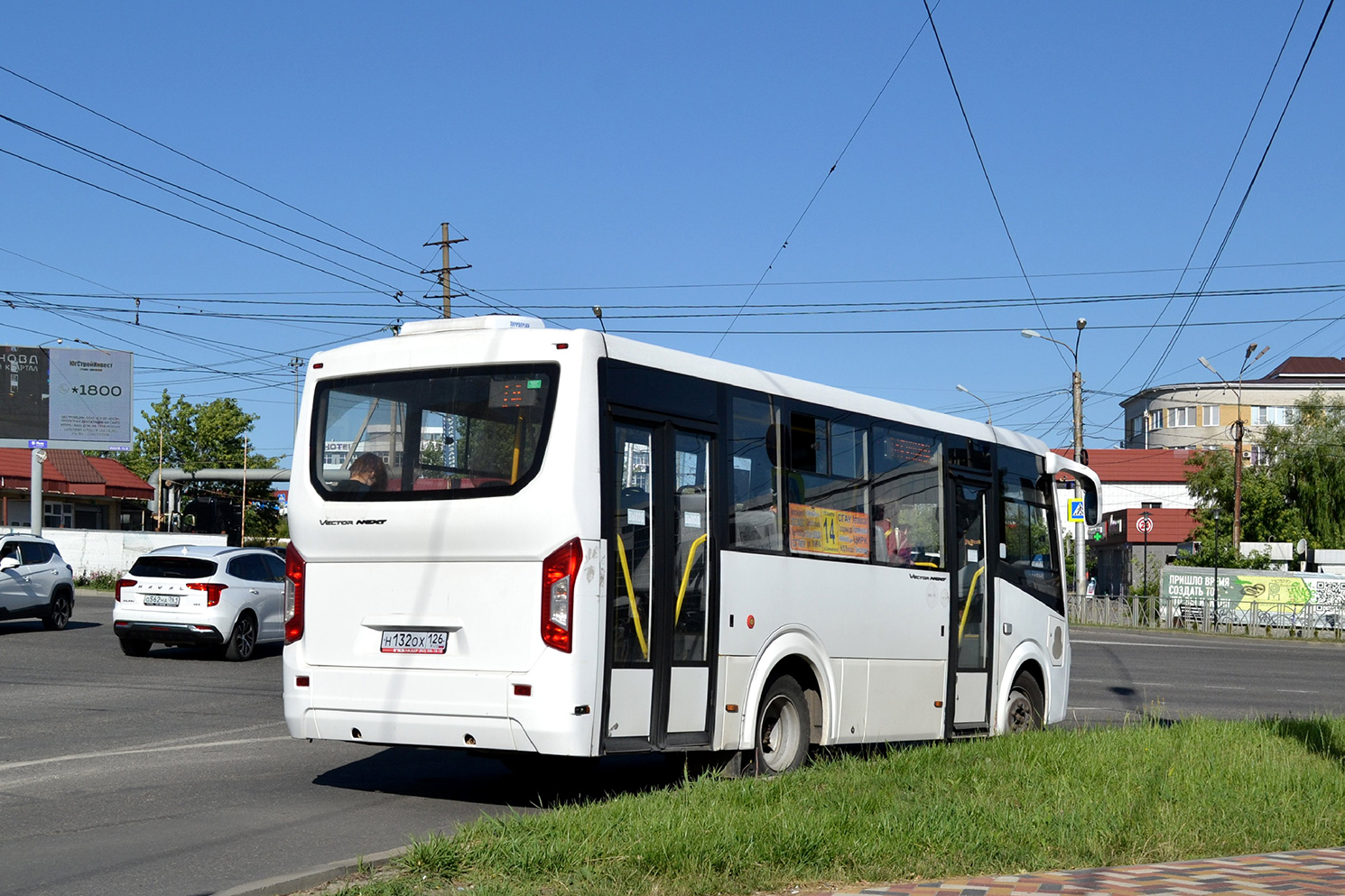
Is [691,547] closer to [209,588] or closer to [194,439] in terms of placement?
[209,588]

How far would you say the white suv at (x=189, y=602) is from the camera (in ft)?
65.8

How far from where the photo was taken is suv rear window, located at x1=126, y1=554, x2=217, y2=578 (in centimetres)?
2028

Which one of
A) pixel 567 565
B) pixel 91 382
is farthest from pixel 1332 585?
pixel 91 382

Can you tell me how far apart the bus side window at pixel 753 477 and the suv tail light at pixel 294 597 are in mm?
2858

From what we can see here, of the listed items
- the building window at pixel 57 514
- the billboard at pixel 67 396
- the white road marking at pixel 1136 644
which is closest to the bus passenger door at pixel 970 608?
the white road marking at pixel 1136 644

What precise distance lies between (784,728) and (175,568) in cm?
1324

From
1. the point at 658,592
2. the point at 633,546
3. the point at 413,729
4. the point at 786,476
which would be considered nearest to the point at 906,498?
the point at 786,476

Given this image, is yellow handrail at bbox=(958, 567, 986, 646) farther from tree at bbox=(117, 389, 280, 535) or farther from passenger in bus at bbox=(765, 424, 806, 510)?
tree at bbox=(117, 389, 280, 535)

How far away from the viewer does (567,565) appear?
26.4 feet

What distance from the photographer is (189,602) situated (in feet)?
65.9

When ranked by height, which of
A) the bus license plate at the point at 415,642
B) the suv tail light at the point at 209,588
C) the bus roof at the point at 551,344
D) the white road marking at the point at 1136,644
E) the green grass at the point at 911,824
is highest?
the bus roof at the point at 551,344

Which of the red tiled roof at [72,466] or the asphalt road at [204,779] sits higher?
the red tiled roof at [72,466]

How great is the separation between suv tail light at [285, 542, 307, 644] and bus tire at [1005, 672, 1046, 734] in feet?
21.8

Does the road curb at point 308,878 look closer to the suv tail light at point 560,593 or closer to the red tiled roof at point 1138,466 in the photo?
the suv tail light at point 560,593
